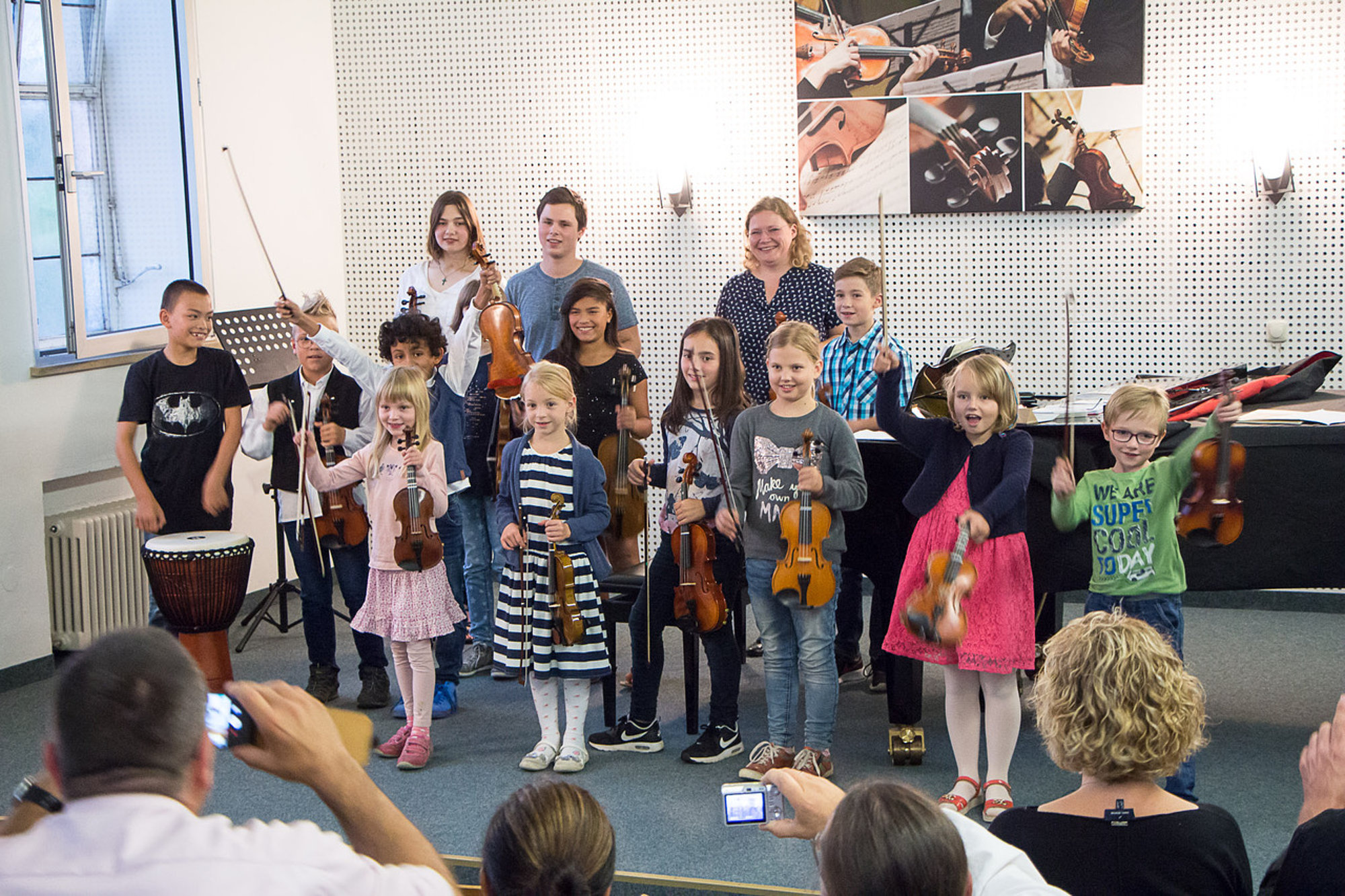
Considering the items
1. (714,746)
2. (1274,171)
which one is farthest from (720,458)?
(1274,171)

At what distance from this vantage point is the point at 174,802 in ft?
4.55

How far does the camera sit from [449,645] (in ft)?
15.0

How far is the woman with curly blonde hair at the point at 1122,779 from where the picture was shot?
192cm

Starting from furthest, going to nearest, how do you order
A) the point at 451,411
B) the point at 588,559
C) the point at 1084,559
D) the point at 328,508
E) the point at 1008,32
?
1. the point at 1008,32
2. the point at 451,411
3. the point at 328,508
4. the point at 588,559
5. the point at 1084,559

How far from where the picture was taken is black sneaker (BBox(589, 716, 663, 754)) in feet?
13.7

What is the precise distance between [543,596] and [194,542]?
54.2 inches

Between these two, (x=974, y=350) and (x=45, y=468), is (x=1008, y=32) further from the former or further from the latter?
(x=45, y=468)

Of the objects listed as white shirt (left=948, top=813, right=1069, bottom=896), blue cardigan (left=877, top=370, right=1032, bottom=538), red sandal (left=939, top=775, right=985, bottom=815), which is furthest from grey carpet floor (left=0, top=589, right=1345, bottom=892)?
white shirt (left=948, top=813, right=1069, bottom=896)

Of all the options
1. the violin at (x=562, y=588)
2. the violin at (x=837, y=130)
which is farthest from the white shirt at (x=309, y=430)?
the violin at (x=837, y=130)

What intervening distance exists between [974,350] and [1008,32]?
214 centimetres

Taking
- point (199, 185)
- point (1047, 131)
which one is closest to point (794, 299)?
point (1047, 131)

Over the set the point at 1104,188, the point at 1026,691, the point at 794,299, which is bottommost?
the point at 1026,691

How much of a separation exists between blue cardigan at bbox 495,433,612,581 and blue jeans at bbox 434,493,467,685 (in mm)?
535

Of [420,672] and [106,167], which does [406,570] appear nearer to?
[420,672]
